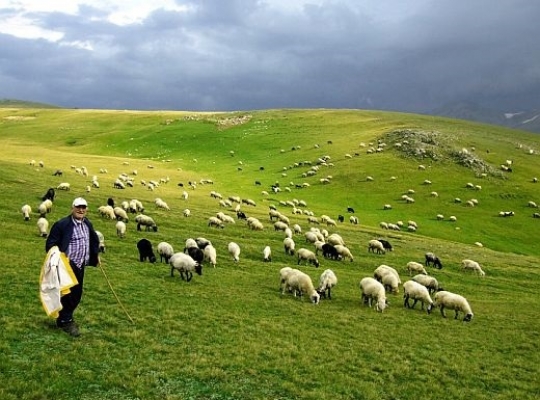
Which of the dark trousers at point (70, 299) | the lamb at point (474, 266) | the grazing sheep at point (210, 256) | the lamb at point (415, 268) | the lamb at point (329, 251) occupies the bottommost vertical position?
the lamb at point (474, 266)

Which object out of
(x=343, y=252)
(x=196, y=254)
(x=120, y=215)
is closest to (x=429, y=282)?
(x=343, y=252)

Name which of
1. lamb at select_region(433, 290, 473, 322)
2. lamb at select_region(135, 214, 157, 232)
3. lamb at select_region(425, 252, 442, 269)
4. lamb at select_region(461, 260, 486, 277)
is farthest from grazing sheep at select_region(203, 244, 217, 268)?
lamb at select_region(461, 260, 486, 277)

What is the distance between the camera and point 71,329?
49.4ft

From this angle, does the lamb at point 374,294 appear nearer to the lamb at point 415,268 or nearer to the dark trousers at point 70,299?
the lamb at point 415,268

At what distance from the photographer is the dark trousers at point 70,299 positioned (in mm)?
14656

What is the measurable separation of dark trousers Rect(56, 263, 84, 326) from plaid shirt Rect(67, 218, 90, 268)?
226mm

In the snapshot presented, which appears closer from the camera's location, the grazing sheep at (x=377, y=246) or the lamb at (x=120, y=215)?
the lamb at (x=120, y=215)

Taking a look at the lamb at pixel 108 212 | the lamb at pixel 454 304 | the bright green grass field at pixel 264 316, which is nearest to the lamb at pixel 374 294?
the bright green grass field at pixel 264 316

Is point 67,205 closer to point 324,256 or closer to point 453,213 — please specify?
point 324,256

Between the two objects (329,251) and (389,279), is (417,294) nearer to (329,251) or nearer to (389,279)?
(389,279)

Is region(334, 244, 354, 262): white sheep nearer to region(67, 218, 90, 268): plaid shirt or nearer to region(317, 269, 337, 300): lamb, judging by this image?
region(317, 269, 337, 300): lamb

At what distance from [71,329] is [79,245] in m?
2.67

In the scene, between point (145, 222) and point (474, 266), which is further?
point (474, 266)

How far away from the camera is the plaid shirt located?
14500 millimetres
